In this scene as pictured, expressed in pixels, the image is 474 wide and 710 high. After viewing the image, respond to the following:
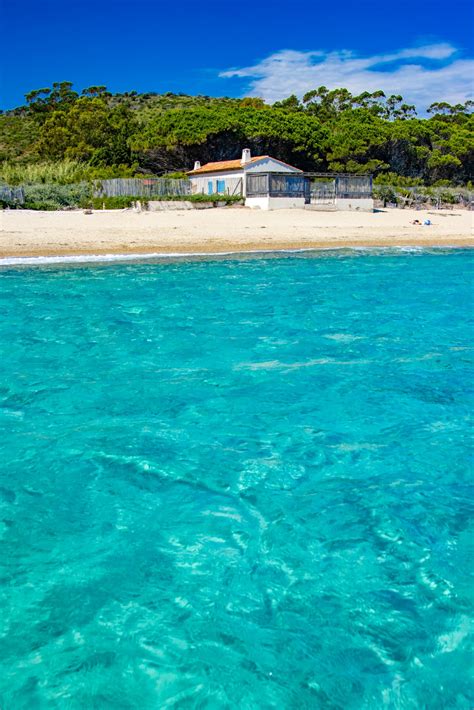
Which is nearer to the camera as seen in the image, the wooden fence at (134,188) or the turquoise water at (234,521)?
the turquoise water at (234,521)

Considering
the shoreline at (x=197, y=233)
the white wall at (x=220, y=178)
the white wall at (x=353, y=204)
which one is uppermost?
the white wall at (x=220, y=178)

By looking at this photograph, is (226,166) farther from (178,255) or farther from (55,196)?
(178,255)

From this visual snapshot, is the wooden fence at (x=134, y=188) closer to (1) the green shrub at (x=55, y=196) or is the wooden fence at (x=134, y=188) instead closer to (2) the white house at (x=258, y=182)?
(1) the green shrub at (x=55, y=196)

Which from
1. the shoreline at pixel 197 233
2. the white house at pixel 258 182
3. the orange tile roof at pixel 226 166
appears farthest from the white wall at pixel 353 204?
the orange tile roof at pixel 226 166

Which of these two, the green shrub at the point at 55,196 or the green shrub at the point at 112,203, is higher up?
the green shrub at the point at 55,196

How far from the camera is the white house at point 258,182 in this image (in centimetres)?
3759

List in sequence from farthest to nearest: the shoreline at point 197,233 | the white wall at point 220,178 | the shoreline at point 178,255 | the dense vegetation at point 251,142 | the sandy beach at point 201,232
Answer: the dense vegetation at point 251,142 < the white wall at point 220,178 < the sandy beach at point 201,232 < the shoreline at point 197,233 < the shoreline at point 178,255

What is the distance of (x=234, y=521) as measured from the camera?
5512mm

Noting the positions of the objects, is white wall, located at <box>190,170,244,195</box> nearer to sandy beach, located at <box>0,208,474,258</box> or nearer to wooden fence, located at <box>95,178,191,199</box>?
wooden fence, located at <box>95,178,191,199</box>

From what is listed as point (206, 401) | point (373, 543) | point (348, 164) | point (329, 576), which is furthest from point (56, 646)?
point (348, 164)

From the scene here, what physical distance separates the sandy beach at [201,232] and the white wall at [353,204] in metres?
5.09

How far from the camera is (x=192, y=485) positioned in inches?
242

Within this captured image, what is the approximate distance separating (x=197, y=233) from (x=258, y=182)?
13783 mm

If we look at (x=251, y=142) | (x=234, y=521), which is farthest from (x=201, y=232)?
(x=251, y=142)
